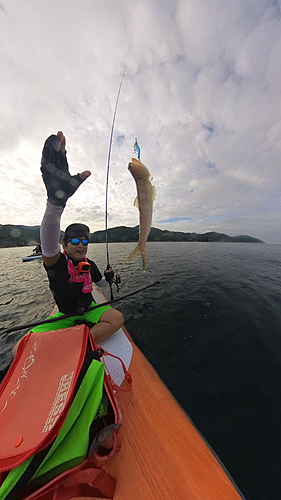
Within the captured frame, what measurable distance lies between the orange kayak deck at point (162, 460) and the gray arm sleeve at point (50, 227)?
8.98 ft

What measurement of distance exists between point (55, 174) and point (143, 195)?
183cm

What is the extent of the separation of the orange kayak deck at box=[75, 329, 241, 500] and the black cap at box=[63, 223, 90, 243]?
3048 millimetres

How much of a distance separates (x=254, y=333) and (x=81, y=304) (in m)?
5.04

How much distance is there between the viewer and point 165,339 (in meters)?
4.27

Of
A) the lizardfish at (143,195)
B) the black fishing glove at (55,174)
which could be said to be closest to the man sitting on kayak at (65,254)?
the black fishing glove at (55,174)

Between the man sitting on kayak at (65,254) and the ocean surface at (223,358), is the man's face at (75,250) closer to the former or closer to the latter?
the man sitting on kayak at (65,254)

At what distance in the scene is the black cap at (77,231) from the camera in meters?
3.45

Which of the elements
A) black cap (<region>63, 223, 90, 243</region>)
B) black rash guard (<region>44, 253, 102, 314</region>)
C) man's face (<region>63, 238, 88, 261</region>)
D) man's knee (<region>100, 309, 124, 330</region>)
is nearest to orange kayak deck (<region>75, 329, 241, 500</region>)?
man's knee (<region>100, 309, 124, 330</region>)

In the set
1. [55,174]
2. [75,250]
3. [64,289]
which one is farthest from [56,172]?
[64,289]

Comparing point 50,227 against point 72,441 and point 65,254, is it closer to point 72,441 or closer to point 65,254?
point 65,254

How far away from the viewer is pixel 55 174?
2.54m

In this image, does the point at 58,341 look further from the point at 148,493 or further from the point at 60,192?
the point at 60,192

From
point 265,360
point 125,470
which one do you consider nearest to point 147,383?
point 125,470

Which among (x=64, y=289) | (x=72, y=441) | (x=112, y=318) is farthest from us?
(x=112, y=318)
